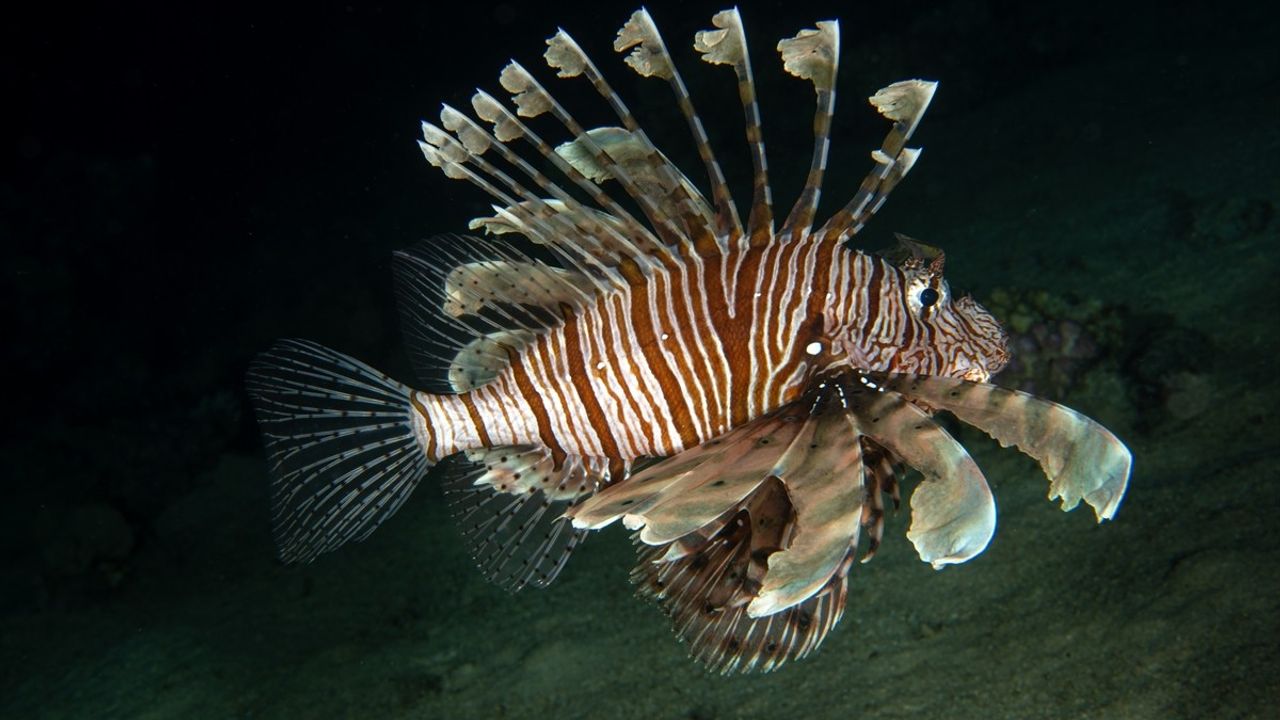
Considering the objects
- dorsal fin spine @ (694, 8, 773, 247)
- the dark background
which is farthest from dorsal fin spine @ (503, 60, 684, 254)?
the dark background

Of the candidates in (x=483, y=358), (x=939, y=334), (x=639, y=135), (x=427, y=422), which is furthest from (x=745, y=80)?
(x=427, y=422)

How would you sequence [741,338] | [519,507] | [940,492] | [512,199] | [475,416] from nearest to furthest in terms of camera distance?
[940,492]
[741,338]
[512,199]
[475,416]
[519,507]

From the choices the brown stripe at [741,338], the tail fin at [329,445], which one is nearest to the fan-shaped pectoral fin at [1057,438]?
the brown stripe at [741,338]

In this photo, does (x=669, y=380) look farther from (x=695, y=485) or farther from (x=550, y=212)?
(x=550, y=212)

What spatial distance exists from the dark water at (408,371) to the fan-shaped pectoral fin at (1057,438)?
177 cm

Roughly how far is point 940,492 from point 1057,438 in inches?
13.9

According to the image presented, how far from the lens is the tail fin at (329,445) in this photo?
2703 millimetres

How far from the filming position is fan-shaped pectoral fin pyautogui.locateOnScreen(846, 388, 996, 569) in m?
1.73

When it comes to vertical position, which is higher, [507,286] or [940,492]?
[507,286]

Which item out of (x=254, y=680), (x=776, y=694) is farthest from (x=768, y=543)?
(x=254, y=680)

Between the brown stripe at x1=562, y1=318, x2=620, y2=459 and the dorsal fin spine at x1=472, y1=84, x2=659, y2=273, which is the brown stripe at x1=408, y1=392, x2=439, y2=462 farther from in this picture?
the dorsal fin spine at x1=472, y1=84, x2=659, y2=273

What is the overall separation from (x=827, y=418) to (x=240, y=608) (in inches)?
211

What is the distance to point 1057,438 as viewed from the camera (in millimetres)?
1866

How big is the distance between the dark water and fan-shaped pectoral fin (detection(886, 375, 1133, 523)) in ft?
5.80
